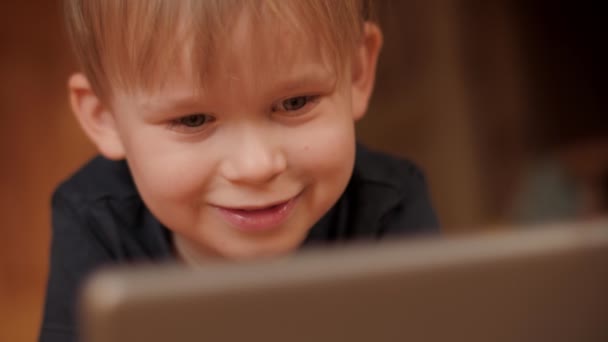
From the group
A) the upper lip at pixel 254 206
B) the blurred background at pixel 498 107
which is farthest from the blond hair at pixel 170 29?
the blurred background at pixel 498 107

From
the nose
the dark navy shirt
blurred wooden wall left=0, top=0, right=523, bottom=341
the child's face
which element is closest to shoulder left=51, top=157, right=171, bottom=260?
the dark navy shirt

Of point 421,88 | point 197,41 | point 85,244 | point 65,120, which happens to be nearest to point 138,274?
point 197,41

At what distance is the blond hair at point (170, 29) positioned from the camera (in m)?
0.55

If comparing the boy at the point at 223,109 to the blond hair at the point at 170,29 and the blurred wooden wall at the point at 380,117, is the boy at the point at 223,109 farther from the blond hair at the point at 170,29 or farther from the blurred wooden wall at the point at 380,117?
the blurred wooden wall at the point at 380,117

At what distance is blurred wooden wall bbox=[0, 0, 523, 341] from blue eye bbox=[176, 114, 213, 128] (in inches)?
29.7

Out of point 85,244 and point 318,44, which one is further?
point 85,244

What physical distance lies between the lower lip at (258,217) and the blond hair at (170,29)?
4.5 inches

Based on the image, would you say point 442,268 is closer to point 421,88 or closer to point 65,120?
point 65,120

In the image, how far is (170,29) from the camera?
0.56 meters

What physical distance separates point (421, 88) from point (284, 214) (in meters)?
1.07

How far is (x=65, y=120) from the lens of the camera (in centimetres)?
136

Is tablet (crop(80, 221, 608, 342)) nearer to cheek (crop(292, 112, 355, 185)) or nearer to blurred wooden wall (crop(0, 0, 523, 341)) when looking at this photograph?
cheek (crop(292, 112, 355, 185))

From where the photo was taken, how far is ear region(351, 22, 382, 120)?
72 cm

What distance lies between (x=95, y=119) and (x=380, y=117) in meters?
0.98
